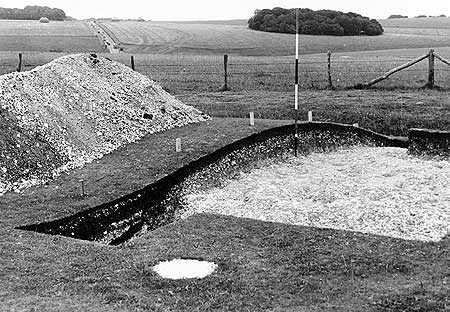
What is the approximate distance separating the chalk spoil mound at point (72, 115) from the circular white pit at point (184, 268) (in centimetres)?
442

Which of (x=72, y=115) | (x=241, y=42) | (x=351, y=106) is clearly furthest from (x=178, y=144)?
(x=241, y=42)

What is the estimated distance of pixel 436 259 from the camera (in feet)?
26.0

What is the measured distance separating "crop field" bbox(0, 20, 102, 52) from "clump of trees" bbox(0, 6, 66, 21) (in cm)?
1802

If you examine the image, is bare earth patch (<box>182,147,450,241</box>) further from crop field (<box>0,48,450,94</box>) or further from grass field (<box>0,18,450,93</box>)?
grass field (<box>0,18,450,93</box>)

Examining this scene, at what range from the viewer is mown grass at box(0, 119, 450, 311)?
670 centimetres

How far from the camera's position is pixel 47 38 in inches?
2055

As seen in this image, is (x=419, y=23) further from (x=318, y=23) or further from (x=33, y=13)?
(x=33, y=13)

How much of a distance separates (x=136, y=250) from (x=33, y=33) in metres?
51.3

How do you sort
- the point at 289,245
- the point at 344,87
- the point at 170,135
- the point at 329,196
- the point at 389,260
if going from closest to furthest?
1. the point at 389,260
2. the point at 289,245
3. the point at 329,196
4. the point at 170,135
5. the point at 344,87

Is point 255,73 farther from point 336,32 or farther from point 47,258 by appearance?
point 336,32

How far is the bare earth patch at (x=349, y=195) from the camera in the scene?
9.90 metres

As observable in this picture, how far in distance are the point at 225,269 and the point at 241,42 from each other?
47561mm

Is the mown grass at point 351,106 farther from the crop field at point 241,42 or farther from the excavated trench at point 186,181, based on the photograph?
the crop field at point 241,42

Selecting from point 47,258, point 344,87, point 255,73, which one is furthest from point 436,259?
point 255,73
